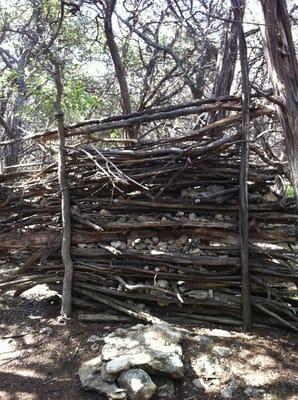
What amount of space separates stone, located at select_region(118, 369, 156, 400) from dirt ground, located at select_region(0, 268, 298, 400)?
158mm

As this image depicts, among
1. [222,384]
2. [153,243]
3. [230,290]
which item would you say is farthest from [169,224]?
[222,384]

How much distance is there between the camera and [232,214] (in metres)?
3.35

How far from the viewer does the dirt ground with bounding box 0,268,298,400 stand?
2.44 m

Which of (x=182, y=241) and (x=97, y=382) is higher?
(x=182, y=241)

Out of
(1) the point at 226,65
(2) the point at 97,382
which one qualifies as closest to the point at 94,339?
(2) the point at 97,382

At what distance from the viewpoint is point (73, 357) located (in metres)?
2.84

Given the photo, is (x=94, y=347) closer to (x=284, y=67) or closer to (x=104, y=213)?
(x=104, y=213)

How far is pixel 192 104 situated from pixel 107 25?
2597 millimetres

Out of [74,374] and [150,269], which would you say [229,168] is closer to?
[150,269]

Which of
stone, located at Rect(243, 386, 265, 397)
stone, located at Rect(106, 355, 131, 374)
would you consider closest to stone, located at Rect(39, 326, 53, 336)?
stone, located at Rect(106, 355, 131, 374)

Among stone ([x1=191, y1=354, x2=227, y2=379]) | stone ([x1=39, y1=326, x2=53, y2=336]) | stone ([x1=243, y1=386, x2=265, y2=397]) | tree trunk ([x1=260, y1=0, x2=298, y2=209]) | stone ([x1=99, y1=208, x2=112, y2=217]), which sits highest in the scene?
tree trunk ([x1=260, y1=0, x2=298, y2=209])

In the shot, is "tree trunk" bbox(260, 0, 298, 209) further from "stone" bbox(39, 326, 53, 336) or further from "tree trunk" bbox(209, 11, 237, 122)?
"stone" bbox(39, 326, 53, 336)

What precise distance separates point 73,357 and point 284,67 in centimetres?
248

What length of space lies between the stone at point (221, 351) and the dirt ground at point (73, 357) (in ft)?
0.12
